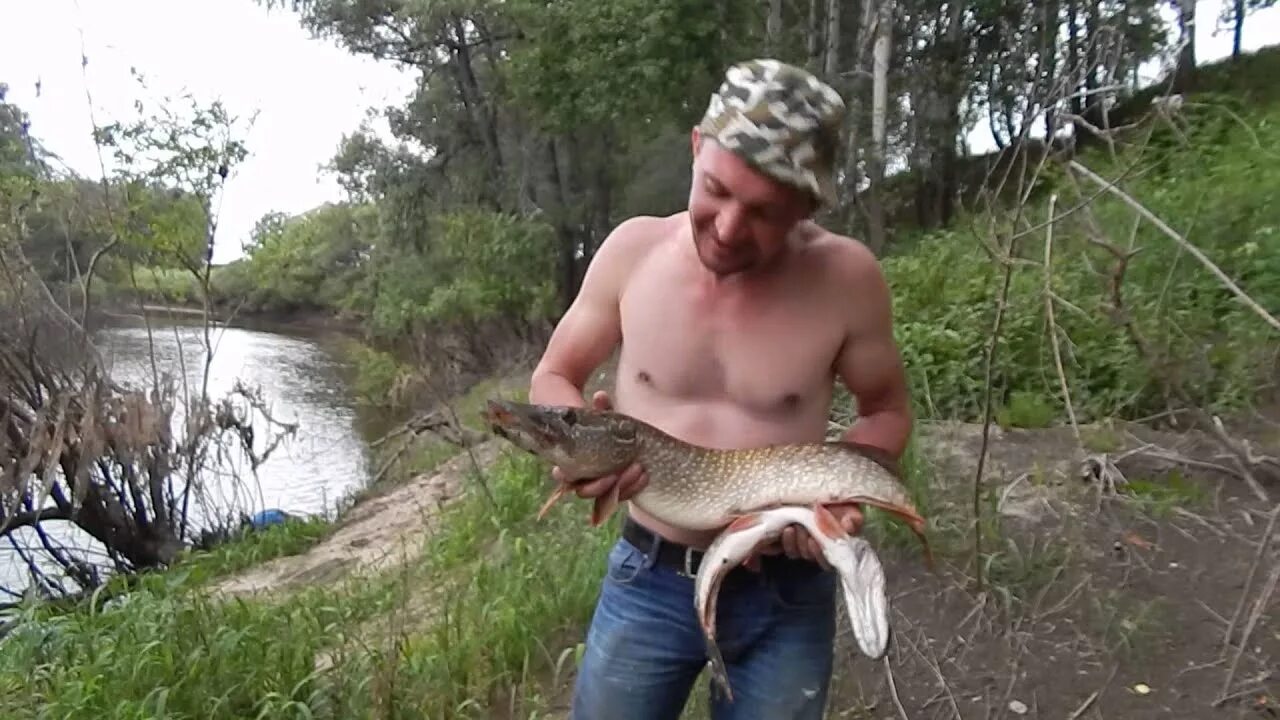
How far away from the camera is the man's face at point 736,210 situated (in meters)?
1.55

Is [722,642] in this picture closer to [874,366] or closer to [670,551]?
[670,551]

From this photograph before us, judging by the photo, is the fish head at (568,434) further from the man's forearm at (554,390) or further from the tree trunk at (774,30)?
the tree trunk at (774,30)

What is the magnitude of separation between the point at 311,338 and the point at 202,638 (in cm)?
1904

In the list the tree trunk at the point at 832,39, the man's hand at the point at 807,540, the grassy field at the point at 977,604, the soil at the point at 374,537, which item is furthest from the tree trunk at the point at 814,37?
the man's hand at the point at 807,540

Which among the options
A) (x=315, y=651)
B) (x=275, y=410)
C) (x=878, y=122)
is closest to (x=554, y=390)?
(x=315, y=651)

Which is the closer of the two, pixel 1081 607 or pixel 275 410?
pixel 1081 607

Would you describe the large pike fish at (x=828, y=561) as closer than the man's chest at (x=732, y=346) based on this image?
Yes

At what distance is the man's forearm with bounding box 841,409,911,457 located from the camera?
5.90 feet

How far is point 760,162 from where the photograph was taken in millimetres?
1527

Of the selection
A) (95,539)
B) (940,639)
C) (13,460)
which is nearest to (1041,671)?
(940,639)

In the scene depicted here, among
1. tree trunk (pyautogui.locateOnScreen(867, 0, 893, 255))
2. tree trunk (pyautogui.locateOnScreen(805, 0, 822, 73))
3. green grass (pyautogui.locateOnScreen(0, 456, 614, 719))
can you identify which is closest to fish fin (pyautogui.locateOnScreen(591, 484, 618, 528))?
green grass (pyautogui.locateOnScreen(0, 456, 614, 719))

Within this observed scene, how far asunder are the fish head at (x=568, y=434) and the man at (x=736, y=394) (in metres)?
0.04

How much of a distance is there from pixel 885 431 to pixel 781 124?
61 centimetres

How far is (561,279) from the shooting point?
1507 centimetres
